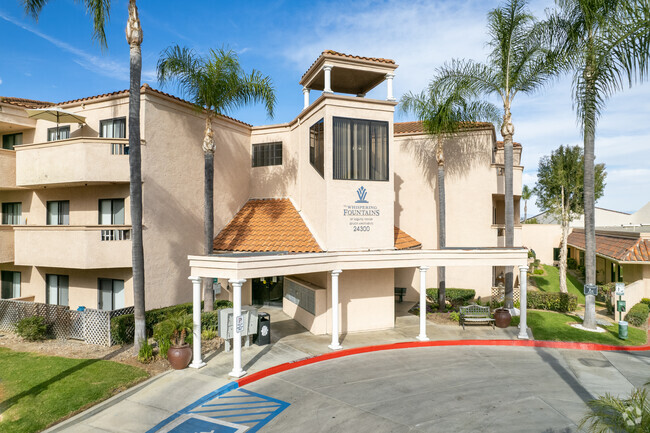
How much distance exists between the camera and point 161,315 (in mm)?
Answer: 15992

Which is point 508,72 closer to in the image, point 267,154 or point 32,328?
point 267,154

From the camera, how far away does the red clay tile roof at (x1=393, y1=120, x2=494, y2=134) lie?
22853 mm

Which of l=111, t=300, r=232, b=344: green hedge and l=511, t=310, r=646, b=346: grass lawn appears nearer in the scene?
l=111, t=300, r=232, b=344: green hedge

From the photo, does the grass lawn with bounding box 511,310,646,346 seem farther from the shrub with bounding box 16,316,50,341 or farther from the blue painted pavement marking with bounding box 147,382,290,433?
the shrub with bounding box 16,316,50,341

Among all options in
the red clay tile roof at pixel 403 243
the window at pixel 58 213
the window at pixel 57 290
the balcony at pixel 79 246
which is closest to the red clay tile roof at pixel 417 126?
the red clay tile roof at pixel 403 243

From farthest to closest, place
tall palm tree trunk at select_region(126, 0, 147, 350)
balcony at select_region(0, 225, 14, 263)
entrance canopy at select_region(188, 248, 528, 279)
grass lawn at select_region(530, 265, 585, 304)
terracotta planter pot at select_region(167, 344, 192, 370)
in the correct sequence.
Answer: grass lawn at select_region(530, 265, 585, 304), balcony at select_region(0, 225, 14, 263), tall palm tree trunk at select_region(126, 0, 147, 350), entrance canopy at select_region(188, 248, 528, 279), terracotta planter pot at select_region(167, 344, 192, 370)

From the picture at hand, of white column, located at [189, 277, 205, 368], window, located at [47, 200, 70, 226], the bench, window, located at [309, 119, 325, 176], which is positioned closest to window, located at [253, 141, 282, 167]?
window, located at [309, 119, 325, 176]

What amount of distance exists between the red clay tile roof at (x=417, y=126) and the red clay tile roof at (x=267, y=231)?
9534mm

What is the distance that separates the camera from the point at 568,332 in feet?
56.1

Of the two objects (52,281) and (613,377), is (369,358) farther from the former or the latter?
(52,281)

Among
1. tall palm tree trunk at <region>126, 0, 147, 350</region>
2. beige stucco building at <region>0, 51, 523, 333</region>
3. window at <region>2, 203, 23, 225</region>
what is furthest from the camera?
Result: window at <region>2, 203, 23, 225</region>

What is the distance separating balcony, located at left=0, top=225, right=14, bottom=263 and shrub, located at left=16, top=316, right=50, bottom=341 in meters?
5.38

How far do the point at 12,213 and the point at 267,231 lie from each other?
14.5 metres

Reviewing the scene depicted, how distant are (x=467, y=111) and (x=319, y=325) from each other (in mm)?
13869
